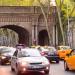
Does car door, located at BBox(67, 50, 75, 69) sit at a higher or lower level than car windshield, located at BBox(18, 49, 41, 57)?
lower

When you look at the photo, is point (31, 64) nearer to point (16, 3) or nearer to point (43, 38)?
point (16, 3)

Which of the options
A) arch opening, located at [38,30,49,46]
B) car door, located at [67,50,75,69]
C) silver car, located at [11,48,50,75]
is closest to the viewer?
silver car, located at [11,48,50,75]

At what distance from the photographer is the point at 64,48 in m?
44.1

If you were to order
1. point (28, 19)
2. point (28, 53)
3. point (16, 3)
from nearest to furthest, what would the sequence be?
point (28, 53), point (28, 19), point (16, 3)

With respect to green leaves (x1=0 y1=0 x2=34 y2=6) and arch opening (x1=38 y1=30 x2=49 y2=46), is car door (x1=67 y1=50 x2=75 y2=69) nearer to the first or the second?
green leaves (x1=0 y1=0 x2=34 y2=6)

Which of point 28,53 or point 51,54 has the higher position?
point 28,53

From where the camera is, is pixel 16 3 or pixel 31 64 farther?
pixel 16 3

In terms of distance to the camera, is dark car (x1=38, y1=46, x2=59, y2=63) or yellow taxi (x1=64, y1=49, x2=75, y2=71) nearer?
yellow taxi (x1=64, y1=49, x2=75, y2=71)

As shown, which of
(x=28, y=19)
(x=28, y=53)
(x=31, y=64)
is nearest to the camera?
(x=31, y=64)

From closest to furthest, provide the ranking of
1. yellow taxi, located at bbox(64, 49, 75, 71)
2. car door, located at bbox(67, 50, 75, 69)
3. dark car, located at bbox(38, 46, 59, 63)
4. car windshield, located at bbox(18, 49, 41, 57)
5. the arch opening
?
car windshield, located at bbox(18, 49, 41, 57), car door, located at bbox(67, 50, 75, 69), yellow taxi, located at bbox(64, 49, 75, 71), dark car, located at bbox(38, 46, 59, 63), the arch opening

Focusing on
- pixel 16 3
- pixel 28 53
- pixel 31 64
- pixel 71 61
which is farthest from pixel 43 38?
pixel 31 64

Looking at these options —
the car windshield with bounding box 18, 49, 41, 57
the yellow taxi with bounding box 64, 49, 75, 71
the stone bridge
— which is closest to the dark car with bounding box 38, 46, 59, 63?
the yellow taxi with bounding box 64, 49, 75, 71

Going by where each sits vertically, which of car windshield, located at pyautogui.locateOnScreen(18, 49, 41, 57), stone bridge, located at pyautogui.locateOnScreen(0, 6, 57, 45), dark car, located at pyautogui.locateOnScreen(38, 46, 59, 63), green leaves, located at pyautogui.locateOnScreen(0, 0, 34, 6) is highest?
green leaves, located at pyautogui.locateOnScreen(0, 0, 34, 6)

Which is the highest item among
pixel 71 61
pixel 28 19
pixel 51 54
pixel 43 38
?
pixel 28 19
